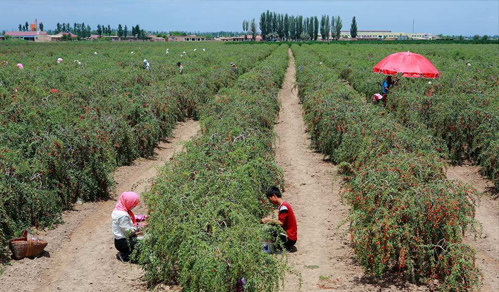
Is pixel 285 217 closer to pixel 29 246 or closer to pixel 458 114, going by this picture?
pixel 29 246

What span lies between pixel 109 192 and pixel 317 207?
4.51 meters

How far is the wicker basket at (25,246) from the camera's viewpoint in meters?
6.98

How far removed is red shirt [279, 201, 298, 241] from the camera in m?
6.99

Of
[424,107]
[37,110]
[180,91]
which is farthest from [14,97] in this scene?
[424,107]

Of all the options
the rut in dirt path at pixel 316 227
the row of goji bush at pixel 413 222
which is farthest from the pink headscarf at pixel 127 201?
the row of goji bush at pixel 413 222

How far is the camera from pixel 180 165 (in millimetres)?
7574

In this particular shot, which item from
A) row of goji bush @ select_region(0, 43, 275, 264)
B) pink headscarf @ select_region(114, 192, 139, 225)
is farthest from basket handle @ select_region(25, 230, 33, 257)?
pink headscarf @ select_region(114, 192, 139, 225)

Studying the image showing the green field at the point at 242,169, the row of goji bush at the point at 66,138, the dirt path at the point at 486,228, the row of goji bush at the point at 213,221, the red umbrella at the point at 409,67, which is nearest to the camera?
the row of goji bush at the point at 213,221

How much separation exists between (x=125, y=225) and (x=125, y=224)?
0.05ft

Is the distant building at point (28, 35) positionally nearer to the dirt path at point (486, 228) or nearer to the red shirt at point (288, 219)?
the dirt path at point (486, 228)

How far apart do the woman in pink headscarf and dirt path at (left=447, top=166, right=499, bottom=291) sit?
4.98 meters

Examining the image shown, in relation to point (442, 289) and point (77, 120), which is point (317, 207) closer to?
point (442, 289)

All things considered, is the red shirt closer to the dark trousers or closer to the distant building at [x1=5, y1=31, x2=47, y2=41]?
the dark trousers

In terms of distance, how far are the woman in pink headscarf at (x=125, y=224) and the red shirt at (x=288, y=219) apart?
7.14 feet
